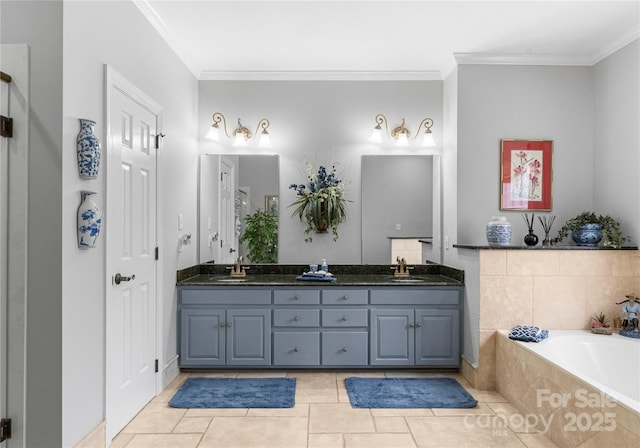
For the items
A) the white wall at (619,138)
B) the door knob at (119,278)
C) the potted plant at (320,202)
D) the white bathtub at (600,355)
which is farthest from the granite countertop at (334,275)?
the white wall at (619,138)

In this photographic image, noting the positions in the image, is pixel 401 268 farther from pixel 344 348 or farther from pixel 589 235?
pixel 589 235

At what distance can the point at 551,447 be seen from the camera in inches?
103

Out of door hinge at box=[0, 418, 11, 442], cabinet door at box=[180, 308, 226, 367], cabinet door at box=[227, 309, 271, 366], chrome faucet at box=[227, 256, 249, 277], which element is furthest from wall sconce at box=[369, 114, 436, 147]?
door hinge at box=[0, 418, 11, 442]

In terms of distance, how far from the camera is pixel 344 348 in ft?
12.7

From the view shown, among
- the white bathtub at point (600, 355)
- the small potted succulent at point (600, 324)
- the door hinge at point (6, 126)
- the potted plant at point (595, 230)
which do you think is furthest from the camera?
the potted plant at point (595, 230)

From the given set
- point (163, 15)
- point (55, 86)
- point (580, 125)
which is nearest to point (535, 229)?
point (580, 125)

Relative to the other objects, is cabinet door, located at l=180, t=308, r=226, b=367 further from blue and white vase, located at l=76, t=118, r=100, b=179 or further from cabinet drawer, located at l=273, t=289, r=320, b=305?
blue and white vase, located at l=76, t=118, r=100, b=179

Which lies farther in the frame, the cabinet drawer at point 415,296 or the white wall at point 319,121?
the white wall at point 319,121

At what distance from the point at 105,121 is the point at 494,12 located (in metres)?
2.67

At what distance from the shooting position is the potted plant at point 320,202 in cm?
444

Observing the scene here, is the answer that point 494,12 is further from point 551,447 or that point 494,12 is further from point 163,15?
point 551,447

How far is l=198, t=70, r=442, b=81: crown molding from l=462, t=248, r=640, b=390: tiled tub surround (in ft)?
6.25

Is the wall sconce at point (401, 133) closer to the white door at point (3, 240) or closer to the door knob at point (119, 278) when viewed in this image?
the door knob at point (119, 278)

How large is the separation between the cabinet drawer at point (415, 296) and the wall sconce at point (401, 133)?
1452 mm
